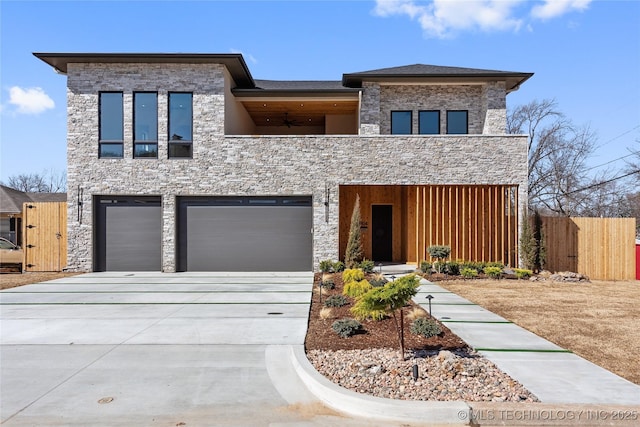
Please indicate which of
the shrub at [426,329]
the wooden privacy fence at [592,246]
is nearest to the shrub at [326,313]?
the shrub at [426,329]

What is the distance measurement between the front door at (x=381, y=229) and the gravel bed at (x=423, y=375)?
12.2 metres

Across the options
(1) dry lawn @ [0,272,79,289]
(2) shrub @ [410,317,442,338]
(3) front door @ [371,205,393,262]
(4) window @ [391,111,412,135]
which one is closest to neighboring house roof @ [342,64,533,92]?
(4) window @ [391,111,412,135]

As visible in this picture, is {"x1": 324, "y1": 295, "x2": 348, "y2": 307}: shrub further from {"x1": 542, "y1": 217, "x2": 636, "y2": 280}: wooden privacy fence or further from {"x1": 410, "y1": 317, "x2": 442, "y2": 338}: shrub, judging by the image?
{"x1": 542, "y1": 217, "x2": 636, "y2": 280}: wooden privacy fence

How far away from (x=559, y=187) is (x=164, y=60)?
29.0 m

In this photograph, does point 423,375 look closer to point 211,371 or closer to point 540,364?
point 540,364

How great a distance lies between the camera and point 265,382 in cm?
471

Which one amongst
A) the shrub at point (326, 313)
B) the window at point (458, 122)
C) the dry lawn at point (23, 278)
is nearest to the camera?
the shrub at point (326, 313)

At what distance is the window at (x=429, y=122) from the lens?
16984 millimetres

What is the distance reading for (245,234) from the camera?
1517 cm

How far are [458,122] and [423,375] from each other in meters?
14.4

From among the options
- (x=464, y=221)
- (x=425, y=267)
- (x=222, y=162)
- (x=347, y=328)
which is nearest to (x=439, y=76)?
(x=464, y=221)

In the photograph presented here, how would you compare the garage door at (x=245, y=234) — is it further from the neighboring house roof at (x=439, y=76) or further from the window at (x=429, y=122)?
the window at (x=429, y=122)

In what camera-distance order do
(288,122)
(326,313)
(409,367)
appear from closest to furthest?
(409,367) → (326,313) → (288,122)

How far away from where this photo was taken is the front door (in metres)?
17.8
